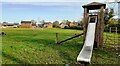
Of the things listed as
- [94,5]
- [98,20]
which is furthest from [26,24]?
[98,20]

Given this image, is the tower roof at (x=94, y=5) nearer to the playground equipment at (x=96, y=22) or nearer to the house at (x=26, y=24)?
the playground equipment at (x=96, y=22)

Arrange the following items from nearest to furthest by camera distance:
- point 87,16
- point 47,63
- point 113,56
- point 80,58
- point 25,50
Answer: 1. point 80,58
2. point 47,63
3. point 113,56
4. point 25,50
5. point 87,16

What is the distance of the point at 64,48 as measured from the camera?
9.22 metres

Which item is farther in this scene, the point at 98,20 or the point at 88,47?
the point at 98,20

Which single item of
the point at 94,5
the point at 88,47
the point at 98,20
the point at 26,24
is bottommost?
the point at 88,47

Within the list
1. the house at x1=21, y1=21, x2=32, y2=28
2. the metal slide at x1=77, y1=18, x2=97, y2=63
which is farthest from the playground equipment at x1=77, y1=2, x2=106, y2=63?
the house at x1=21, y1=21, x2=32, y2=28

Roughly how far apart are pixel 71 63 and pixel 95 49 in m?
1.93

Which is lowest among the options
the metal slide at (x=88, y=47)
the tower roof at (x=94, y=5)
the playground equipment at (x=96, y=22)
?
the metal slide at (x=88, y=47)

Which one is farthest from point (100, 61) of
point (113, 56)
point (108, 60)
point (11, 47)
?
point (11, 47)

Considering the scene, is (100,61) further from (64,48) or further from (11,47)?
(11,47)

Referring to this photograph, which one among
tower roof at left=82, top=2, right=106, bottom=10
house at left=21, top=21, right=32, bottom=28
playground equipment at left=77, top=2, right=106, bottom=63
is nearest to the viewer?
playground equipment at left=77, top=2, right=106, bottom=63

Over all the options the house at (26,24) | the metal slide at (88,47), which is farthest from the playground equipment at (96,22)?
the house at (26,24)

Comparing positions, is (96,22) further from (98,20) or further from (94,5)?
(94,5)

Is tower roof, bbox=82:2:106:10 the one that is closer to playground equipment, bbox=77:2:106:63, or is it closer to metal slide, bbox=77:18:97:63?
playground equipment, bbox=77:2:106:63
